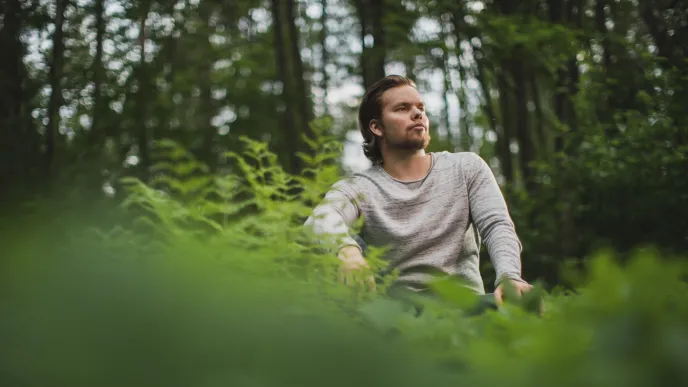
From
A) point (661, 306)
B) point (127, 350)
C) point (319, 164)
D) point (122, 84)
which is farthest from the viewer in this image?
point (122, 84)

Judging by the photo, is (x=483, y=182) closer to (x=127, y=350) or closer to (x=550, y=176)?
(x=127, y=350)

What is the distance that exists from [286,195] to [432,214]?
3.81 ft

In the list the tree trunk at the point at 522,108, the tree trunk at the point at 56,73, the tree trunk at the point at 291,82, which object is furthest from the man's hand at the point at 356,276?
the tree trunk at the point at 291,82

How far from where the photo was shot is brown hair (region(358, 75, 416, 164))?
4066mm

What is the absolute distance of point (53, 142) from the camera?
7.83 m

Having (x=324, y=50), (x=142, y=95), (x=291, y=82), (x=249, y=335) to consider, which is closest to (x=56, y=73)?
(x=142, y=95)

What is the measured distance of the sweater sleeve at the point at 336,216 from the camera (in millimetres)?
2432

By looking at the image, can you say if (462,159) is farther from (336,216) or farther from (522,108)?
(522,108)

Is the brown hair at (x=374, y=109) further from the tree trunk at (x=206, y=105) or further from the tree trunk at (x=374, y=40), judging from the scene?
the tree trunk at (x=206, y=105)

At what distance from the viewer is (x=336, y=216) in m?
3.04

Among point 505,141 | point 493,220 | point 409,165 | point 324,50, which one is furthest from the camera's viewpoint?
point 324,50

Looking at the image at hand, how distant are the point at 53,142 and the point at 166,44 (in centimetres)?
313

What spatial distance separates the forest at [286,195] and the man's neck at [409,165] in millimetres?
451

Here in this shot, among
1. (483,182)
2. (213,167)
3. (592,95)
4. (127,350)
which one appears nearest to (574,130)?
(592,95)
